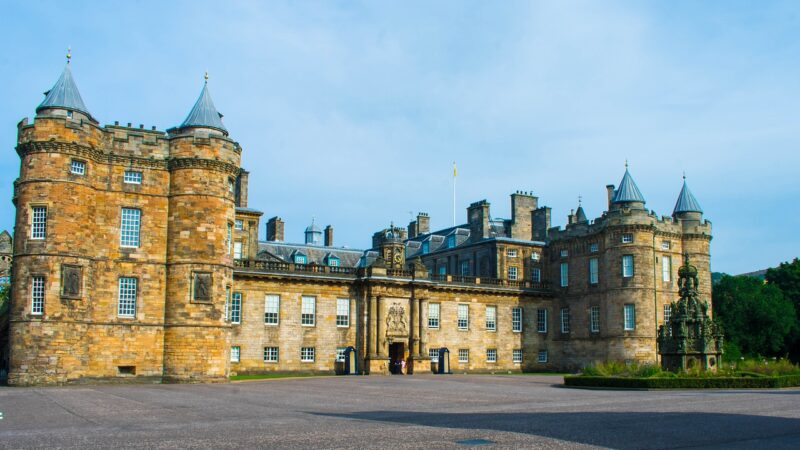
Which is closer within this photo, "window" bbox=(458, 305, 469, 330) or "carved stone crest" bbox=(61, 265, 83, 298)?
"carved stone crest" bbox=(61, 265, 83, 298)

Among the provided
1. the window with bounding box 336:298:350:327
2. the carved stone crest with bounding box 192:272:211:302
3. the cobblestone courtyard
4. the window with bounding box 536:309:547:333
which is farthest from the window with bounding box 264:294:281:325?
the window with bounding box 536:309:547:333

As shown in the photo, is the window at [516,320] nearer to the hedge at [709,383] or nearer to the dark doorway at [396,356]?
the dark doorway at [396,356]

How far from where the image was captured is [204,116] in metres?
41.9

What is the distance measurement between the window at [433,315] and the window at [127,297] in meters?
23.2

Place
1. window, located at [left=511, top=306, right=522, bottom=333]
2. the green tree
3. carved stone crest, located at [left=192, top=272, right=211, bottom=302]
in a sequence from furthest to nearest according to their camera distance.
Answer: the green tree
window, located at [left=511, top=306, right=522, bottom=333]
carved stone crest, located at [left=192, top=272, right=211, bottom=302]

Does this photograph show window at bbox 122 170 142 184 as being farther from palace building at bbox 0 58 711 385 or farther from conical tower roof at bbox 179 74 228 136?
conical tower roof at bbox 179 74 228 136

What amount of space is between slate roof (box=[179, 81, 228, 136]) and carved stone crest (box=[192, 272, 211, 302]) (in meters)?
8.11

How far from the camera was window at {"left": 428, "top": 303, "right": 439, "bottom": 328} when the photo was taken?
56344 millimetres

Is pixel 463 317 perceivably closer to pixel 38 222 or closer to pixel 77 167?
pixel 77 167

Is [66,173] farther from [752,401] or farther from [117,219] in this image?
[752,401]

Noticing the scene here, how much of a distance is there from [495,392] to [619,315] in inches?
1061

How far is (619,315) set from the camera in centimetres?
5494

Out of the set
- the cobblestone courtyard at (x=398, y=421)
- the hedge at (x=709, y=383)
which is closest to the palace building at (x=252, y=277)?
the cobblestone courtyard at (x=398, y=421)

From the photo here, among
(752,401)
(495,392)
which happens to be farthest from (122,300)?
(752,401)
